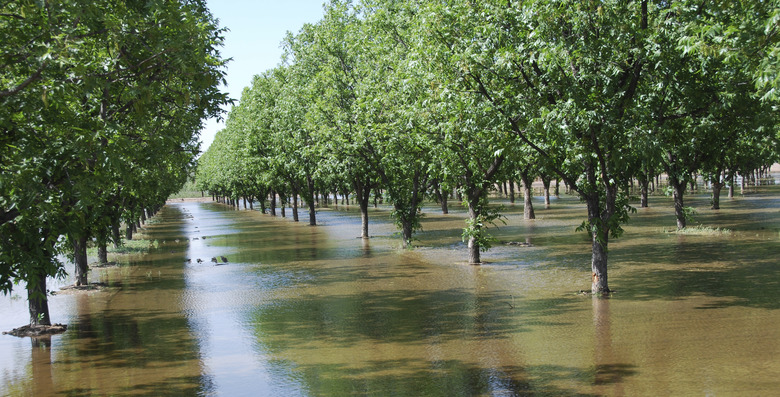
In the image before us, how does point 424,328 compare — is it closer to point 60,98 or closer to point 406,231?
point 60,98

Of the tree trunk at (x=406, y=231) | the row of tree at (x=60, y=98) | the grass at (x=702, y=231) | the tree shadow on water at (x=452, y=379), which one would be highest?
the row of tree at (x=60, y=98)

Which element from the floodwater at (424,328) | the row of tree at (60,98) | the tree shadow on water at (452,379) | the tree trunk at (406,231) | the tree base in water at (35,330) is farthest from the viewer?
the tree trunk at (406,231)

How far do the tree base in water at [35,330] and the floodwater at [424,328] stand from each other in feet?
0.82

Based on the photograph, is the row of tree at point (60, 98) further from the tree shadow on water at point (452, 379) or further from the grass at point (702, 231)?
the grass at point (702, 231)

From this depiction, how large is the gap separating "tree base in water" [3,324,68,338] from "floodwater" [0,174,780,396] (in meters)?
0.25

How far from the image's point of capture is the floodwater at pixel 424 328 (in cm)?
1033

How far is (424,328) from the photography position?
13977 millimetres

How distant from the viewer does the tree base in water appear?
48.8 feet

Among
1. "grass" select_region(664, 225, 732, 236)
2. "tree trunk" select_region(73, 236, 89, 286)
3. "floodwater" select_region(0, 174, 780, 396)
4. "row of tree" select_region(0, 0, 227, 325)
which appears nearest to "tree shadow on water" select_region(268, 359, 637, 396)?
"floodwater" select_region(0, 174, 780, 396)

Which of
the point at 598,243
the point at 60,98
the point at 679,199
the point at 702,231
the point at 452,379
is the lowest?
the point at 452,379

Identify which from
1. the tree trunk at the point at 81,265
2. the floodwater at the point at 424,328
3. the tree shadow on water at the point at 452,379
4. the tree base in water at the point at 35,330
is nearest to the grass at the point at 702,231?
the floodwater at the point at 424,328

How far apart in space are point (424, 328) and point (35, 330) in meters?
9.16

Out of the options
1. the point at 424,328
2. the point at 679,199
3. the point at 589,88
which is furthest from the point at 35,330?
the point at 679,199

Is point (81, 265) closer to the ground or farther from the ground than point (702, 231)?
farther from the ground
